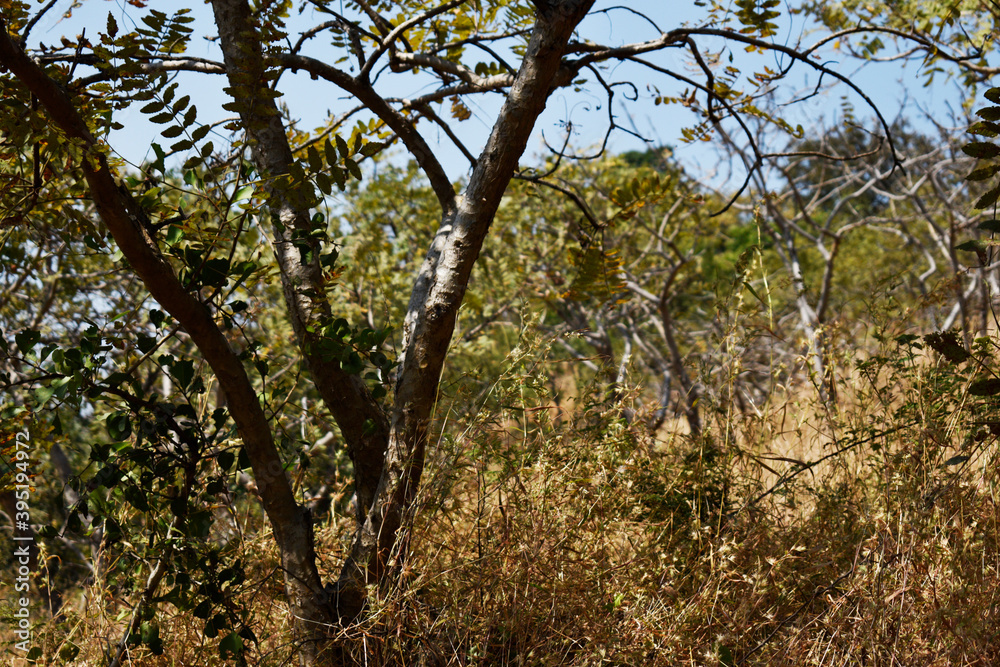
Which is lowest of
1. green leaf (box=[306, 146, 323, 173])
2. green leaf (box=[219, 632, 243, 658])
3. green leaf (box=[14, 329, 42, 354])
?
green leaf (box=[219, 632, 243, 658])

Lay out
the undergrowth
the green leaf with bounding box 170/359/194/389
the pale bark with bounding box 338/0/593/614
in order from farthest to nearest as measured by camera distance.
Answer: the green leaf with bounding box 170/359/194/389, the pale bark with bounding box 338/0/593/614, the undergrowth

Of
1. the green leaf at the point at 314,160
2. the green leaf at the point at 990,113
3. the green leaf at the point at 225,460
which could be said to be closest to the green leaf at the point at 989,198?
the green leaf at the point at 990,113

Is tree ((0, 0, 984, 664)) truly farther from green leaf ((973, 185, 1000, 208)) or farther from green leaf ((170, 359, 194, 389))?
green leaf ((973, 185, 1000, 208))

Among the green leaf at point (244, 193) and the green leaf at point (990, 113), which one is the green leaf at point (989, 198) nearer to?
the green leaf at point (990, 113)

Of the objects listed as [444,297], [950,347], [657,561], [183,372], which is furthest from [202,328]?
[950,347]

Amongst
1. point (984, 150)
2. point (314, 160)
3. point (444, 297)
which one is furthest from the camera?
point (444, 297)

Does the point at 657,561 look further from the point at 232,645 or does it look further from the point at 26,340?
the point at 26,340

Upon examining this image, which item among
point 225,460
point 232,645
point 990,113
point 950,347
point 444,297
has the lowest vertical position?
point 232,645

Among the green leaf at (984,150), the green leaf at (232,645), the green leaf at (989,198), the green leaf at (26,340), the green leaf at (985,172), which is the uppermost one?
the green leaf at (984,150)

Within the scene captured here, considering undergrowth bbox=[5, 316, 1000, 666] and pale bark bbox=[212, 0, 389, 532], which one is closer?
undergrowth bbox=[5, 316, 1000, 666]

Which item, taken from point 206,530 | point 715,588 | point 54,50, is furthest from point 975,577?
point 54,50

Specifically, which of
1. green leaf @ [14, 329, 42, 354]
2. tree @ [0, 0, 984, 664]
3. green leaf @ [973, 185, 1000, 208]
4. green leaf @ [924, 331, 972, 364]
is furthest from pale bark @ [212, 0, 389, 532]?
green leaf @ [973, 185, 1000, 208]

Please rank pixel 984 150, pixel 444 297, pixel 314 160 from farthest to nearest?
pixel 444 297
pixel 314 160
pixel 984 150

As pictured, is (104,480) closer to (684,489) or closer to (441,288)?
(441,288)
